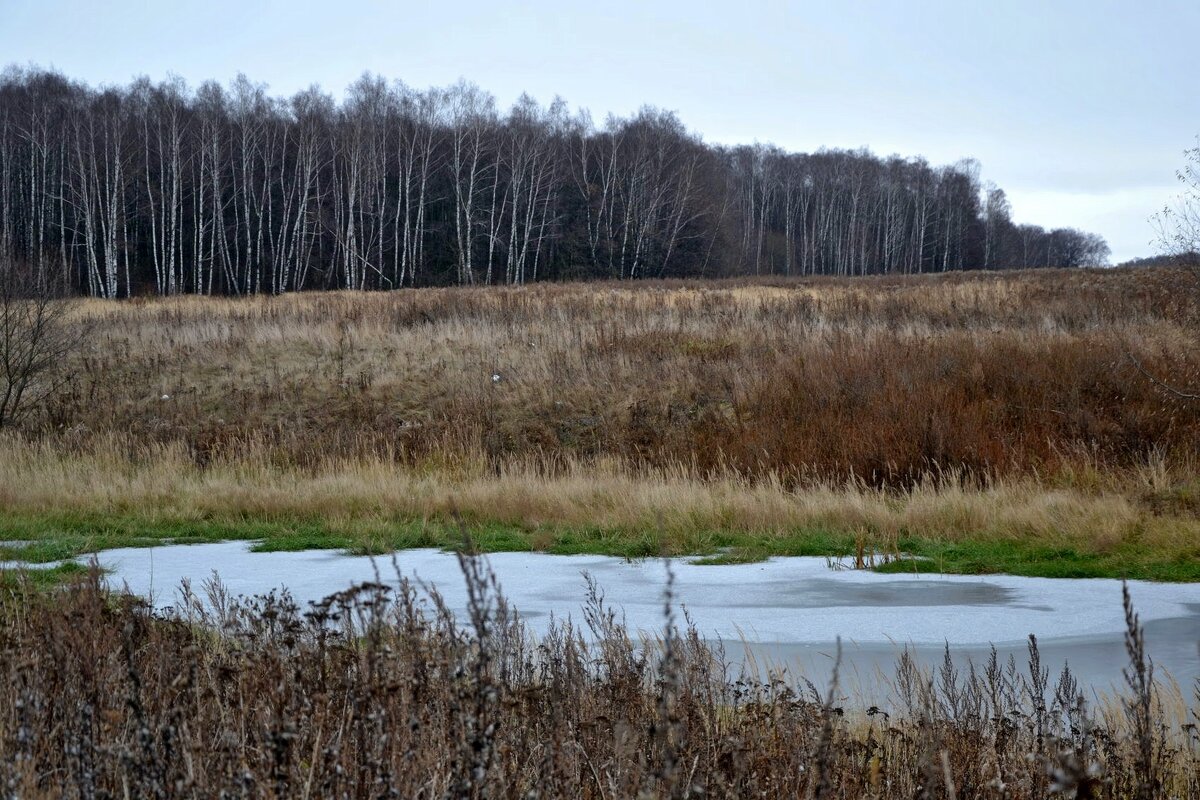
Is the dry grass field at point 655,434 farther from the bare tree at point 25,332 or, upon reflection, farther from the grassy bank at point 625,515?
the bare tree at point 25,332

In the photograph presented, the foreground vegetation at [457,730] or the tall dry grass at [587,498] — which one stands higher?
the foreground vegetation at [457,730]

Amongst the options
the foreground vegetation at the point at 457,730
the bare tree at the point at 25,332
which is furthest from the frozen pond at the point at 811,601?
the bare tree at the point at 25,332

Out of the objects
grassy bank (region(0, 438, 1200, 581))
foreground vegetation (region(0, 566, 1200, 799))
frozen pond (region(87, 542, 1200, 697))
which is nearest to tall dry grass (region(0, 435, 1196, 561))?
grassy bank (region(0, 438, 1200, 581))

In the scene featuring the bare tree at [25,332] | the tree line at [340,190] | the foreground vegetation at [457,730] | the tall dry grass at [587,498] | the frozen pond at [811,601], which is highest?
the tree line at [340,190]

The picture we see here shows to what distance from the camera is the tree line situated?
47.2 metres

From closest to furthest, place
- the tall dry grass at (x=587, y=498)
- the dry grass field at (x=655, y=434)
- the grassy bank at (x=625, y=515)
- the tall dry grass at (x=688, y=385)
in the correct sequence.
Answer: the grassy bank at (x=625, y=515) < the tall dry grass at (x=587, y=498) < the dry grass field at (x=655, y=434) < the tall dry grass at (x=688, y=385)

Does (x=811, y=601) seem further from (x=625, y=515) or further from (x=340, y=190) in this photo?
(x=340, y=190)

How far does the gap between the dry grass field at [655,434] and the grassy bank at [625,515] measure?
44mm

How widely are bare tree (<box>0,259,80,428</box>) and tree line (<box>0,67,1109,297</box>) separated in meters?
24.0

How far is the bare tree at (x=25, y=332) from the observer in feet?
57.2

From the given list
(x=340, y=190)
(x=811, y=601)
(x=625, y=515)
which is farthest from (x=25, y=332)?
(x=340, y=190)

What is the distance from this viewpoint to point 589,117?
6425cm

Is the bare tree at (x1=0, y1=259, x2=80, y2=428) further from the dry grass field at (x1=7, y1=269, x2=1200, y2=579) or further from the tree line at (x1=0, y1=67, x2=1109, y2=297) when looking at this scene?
the tree line at (x1=0, y1=67, x2=1109, y2=297)

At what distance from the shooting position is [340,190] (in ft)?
165
